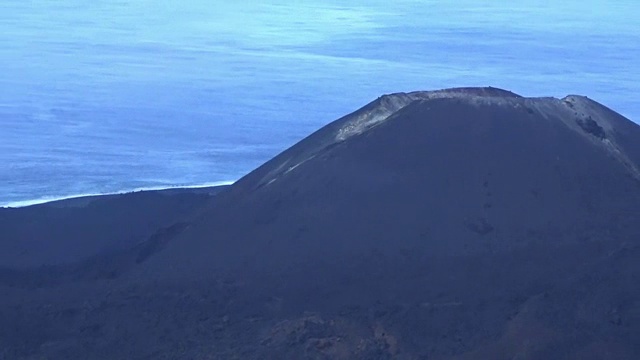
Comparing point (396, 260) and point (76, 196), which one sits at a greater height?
point (76, 196)

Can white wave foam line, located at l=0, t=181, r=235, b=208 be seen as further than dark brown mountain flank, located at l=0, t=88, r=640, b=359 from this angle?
Yes

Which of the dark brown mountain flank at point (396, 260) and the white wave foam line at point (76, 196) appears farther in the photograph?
the white wave foam line at point (76, 196)

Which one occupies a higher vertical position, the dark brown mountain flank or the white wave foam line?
the white wave foam line

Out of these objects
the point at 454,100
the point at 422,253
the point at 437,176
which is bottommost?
the point at 422,253

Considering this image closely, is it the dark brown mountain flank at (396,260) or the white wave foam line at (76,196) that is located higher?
the white wave foam line at (76,196)

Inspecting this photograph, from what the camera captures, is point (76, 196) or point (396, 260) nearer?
point (396, 260)

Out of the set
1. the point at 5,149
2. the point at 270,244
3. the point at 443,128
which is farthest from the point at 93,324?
the point at 5,149

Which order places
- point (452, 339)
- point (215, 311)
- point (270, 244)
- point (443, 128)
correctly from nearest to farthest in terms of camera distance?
point (452, 339) < point (215, 311) < point (270, 244) < point (443, 128)

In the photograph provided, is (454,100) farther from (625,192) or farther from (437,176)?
(625,192)
